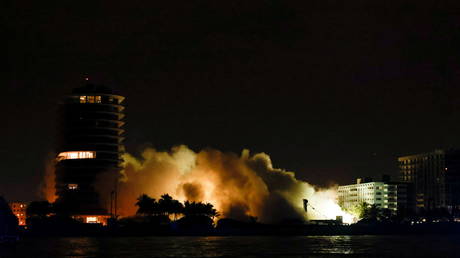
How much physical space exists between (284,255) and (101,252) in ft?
109

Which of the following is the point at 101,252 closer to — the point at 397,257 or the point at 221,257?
the point at 221,257

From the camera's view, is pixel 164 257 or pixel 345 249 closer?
pixel 164 257

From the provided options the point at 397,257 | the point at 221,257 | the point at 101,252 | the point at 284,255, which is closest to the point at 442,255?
the point at 397,257

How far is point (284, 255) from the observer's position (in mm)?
151250

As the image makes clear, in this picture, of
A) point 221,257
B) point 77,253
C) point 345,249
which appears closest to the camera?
point 221,257

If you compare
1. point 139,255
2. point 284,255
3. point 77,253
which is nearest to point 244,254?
point 284,255

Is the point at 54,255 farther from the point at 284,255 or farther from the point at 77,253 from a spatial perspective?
the point at 284,255

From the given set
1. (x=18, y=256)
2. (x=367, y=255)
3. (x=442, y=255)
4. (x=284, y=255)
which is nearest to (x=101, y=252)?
(x=18, y=256)

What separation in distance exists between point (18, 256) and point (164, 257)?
23.6m

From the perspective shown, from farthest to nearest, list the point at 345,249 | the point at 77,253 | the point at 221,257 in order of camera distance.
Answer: the point at 345,249 → the point at 77,253 → the point at 221,257

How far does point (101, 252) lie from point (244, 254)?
2623 centimetres

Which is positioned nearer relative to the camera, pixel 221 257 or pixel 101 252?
pixel 221 257

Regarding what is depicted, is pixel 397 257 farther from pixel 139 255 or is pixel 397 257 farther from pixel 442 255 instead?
pixel 139 255

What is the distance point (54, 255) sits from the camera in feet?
493
